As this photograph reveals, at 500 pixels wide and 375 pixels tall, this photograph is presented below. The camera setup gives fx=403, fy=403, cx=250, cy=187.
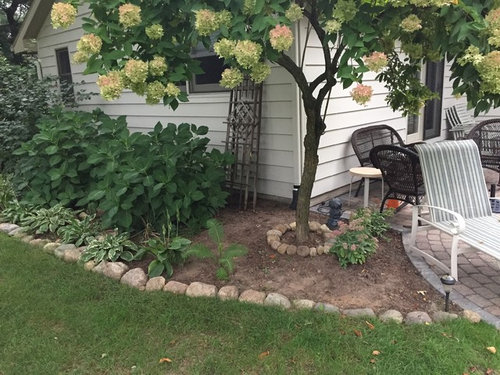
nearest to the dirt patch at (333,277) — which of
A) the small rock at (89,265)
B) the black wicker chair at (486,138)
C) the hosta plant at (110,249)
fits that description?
the hosta plant at (110,249)

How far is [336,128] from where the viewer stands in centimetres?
521

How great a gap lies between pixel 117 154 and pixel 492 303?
363 cm

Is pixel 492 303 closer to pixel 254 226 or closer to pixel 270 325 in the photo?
pixel 270 325

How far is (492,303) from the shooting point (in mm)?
2873

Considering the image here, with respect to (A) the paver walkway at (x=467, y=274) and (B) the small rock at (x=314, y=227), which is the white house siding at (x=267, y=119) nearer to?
Answer: (B) the small rock at (x=314, y=227)

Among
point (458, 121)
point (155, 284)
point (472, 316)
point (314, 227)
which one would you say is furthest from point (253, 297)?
point (458, 121)

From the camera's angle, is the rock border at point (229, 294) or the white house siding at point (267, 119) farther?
the white house siding at point (267, 119)

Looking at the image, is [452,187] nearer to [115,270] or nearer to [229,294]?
[229,294]

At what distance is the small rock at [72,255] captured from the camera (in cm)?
388

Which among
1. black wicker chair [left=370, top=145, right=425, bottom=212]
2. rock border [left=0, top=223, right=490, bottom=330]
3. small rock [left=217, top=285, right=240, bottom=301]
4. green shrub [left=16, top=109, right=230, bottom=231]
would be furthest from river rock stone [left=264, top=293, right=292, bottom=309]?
black wicker chair [left=370, top=145, right=425, bottom=212]

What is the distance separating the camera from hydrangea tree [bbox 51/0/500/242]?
75.7 inches

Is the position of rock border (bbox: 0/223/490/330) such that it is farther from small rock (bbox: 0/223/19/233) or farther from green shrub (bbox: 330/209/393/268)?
small rock (bbox: 0/223/19/233)

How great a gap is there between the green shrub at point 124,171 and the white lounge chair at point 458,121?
5088mm

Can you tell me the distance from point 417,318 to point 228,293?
134cm
